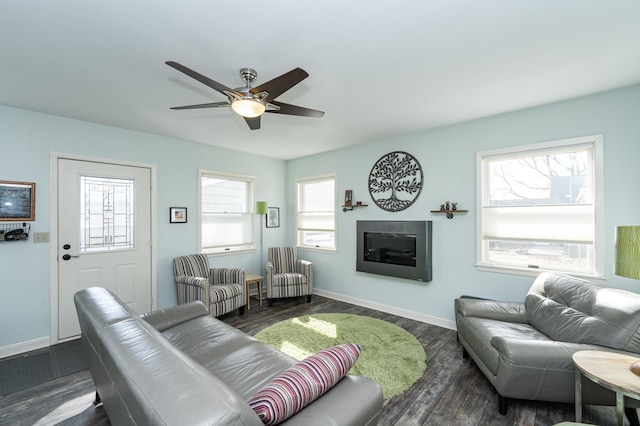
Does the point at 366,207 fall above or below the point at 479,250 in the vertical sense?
above

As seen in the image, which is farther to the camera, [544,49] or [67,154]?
[67,154]

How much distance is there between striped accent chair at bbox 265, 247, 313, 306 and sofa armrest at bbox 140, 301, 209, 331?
184cm

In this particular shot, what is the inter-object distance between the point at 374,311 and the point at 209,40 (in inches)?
156

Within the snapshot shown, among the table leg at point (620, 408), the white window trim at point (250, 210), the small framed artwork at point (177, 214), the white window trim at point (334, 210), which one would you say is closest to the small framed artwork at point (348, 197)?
the white window trim at point (334, 210)

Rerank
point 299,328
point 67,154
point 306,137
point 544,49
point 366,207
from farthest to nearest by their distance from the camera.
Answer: point 366,207 < point 306,137 < point 299,328 < point 67,154 < point 544,49

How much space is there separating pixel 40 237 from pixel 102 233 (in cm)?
56

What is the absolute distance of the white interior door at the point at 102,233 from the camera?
10.7ft

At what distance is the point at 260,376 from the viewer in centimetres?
167

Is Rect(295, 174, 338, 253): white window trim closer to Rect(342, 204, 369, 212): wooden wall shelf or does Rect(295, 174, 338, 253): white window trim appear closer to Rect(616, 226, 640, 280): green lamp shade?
Rect(342, 204, 369, 212): wooden wall shelf

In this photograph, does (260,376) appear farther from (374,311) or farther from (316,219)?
(316,219)

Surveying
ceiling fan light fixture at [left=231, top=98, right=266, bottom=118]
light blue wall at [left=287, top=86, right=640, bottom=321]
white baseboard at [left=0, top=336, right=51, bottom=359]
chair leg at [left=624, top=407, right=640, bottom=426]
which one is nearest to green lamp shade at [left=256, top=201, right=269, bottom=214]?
light blue wall at [left=287, top=86, right=640, bottom=321]

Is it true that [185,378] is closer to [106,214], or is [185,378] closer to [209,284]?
[209,284]

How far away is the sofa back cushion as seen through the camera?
186 cm

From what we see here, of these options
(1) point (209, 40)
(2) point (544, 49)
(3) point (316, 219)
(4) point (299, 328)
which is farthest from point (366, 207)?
(1) point (209, 40)
